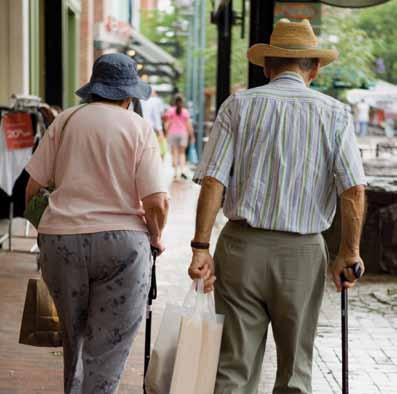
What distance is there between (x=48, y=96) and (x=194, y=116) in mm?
21847

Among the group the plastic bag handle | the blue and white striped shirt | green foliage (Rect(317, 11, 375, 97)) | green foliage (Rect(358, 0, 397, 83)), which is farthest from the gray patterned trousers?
green foliage (Rect(358, 0, 397, 83))

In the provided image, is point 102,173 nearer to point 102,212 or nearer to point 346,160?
point 102,212

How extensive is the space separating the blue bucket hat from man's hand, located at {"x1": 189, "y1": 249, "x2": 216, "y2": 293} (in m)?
0.85

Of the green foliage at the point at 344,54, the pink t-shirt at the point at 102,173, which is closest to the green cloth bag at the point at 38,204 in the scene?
the pink t-shirt at the point at 102,173

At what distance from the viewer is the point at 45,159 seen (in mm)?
4430

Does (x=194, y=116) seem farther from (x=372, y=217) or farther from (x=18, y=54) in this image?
(x=372, y=217)

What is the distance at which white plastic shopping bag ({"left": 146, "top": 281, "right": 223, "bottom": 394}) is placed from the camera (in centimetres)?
390

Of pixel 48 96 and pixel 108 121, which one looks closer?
pixel 108 121

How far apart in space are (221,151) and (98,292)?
2.97 feet

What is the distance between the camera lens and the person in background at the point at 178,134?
23.0 metres

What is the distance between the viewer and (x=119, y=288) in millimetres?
4348

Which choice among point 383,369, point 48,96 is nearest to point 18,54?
point 48,96

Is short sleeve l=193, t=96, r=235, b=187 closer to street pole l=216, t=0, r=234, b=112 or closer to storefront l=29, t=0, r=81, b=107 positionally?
storefront l=29, t=0, r=81, b=107

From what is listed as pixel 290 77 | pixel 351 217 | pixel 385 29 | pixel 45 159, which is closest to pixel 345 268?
pixel 351 217
